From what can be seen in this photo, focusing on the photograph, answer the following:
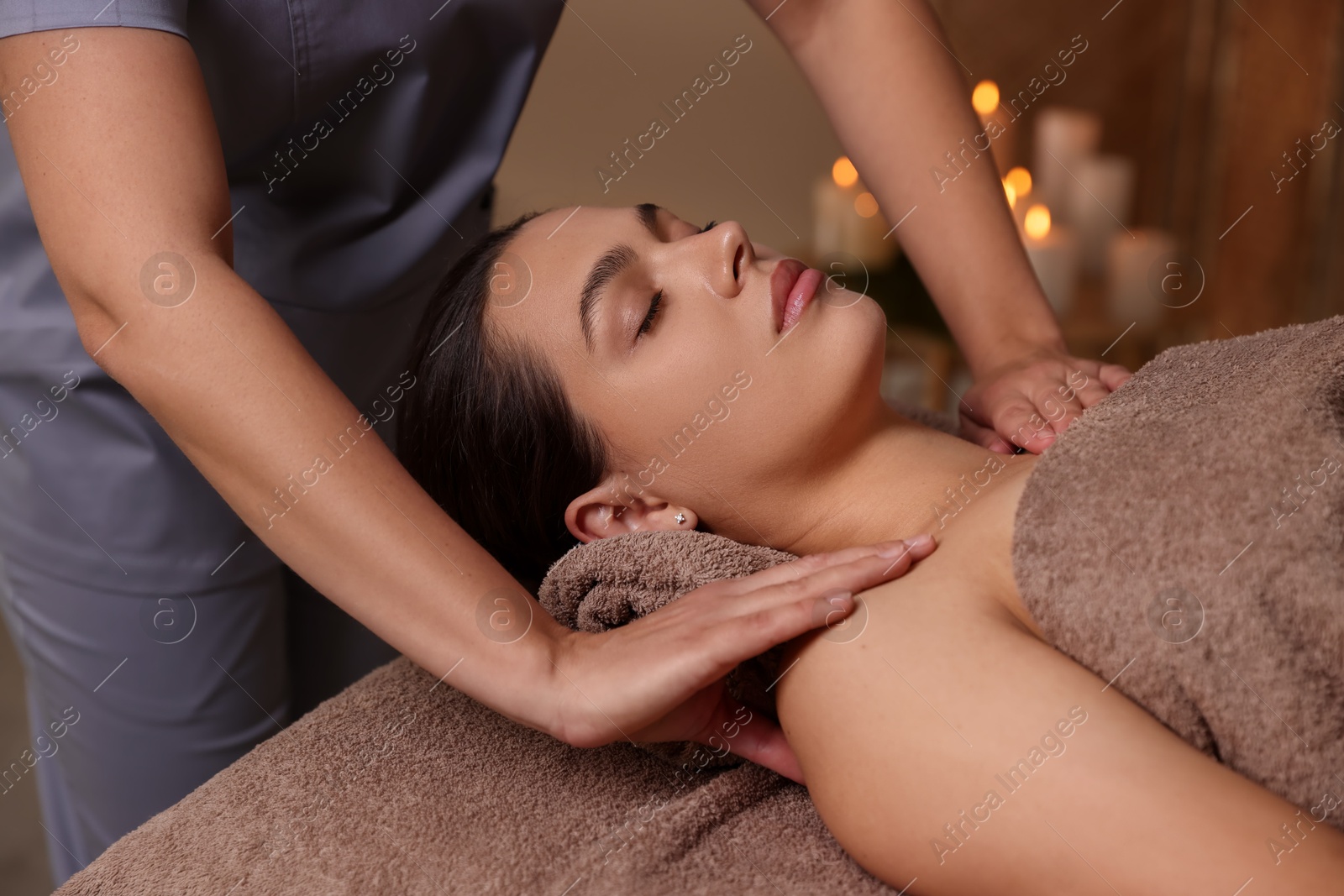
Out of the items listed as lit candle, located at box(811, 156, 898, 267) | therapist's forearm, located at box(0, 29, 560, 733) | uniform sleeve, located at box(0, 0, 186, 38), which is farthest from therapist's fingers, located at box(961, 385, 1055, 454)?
lit candle, located at box(811, 156, 898, 267)

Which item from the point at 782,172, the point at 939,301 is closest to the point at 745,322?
the point at 939,301

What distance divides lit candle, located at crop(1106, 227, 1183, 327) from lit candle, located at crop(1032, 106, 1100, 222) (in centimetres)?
22

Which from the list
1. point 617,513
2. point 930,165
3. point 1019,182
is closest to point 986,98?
point 1019,182

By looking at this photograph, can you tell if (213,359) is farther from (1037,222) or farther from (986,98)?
(986,98)

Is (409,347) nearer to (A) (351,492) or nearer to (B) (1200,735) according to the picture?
(A) (351,492)

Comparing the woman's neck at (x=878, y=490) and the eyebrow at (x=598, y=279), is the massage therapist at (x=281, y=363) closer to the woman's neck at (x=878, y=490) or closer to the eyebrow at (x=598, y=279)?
the woman's neck at (x=878, y=490)

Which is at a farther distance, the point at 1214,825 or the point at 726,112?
the point at 726,112

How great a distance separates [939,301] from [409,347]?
2.17 ft

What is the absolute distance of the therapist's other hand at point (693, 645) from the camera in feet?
2.47

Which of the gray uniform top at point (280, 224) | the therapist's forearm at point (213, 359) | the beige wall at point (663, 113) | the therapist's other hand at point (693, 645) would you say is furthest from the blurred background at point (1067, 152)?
the therapist's other hand at point (693, 645)

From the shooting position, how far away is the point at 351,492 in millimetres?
761

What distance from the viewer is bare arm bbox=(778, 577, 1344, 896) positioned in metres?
Answer: 0.65

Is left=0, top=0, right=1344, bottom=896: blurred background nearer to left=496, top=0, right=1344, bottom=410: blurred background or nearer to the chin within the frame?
left=496, top=0, right=1344, bottom=410: blurred background

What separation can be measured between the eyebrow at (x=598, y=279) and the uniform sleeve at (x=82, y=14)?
1.34 feet
